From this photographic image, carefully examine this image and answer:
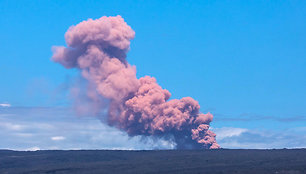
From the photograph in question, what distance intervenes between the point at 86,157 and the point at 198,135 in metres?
31.6

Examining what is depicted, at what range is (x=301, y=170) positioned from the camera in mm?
70188

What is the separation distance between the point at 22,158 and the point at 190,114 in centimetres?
4312

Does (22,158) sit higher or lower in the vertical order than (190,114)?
lower

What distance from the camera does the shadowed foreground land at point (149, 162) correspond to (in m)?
75.9

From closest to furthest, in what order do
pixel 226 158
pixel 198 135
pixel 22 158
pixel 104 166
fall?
pixel 104 166 → pixel 226 158 → pixel 22 158 → pixel 198 135

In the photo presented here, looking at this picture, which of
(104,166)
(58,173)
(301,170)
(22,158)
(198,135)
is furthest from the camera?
(198,135)

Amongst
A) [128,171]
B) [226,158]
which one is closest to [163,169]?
[128,171]

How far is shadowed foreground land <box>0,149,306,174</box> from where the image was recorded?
2990 inches

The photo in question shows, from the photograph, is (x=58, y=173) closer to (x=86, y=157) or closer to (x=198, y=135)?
(x=86, y=157)

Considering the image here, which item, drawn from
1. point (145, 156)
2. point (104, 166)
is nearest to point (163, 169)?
point (104, 166)

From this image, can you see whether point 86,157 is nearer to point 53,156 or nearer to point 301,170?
point 53,156

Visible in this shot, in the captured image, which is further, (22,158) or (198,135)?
(198,135)

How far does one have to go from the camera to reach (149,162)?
91188mm

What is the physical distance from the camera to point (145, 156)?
10506cm
